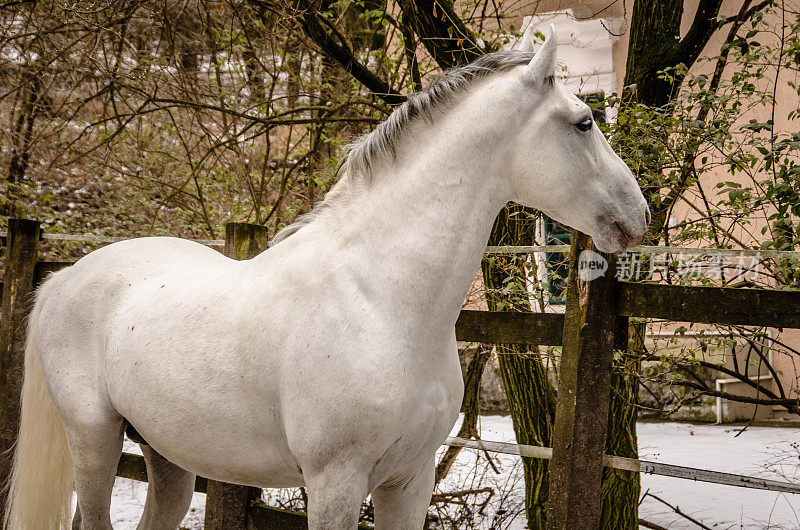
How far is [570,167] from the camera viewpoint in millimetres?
1732

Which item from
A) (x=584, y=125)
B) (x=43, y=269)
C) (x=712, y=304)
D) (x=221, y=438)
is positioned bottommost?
(x=221, y=438)

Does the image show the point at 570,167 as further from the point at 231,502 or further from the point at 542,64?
the point at 231,502

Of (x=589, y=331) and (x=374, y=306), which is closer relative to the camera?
(x=374, y=306)

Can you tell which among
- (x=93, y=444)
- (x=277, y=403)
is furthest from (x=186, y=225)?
(x=277, y=403)

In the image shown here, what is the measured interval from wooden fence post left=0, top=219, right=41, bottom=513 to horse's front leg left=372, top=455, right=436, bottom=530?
264cm

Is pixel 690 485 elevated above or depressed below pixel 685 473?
below

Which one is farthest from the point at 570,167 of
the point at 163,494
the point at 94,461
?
the point at 163,494

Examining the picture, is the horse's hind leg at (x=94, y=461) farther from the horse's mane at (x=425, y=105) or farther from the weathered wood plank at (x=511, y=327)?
the weathered wood plank at (x=511, y=327)

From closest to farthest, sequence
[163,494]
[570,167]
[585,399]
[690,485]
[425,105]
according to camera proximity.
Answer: [570,167]
[425,105]
[585,399]
[163,494]
[690,485]

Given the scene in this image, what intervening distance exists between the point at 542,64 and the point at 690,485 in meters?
3.89

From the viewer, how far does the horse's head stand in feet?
5.68

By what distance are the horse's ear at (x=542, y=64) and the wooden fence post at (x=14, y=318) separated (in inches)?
123

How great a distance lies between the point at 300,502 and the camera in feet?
13.2

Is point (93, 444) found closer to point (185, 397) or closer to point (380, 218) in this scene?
point (185, 397)
